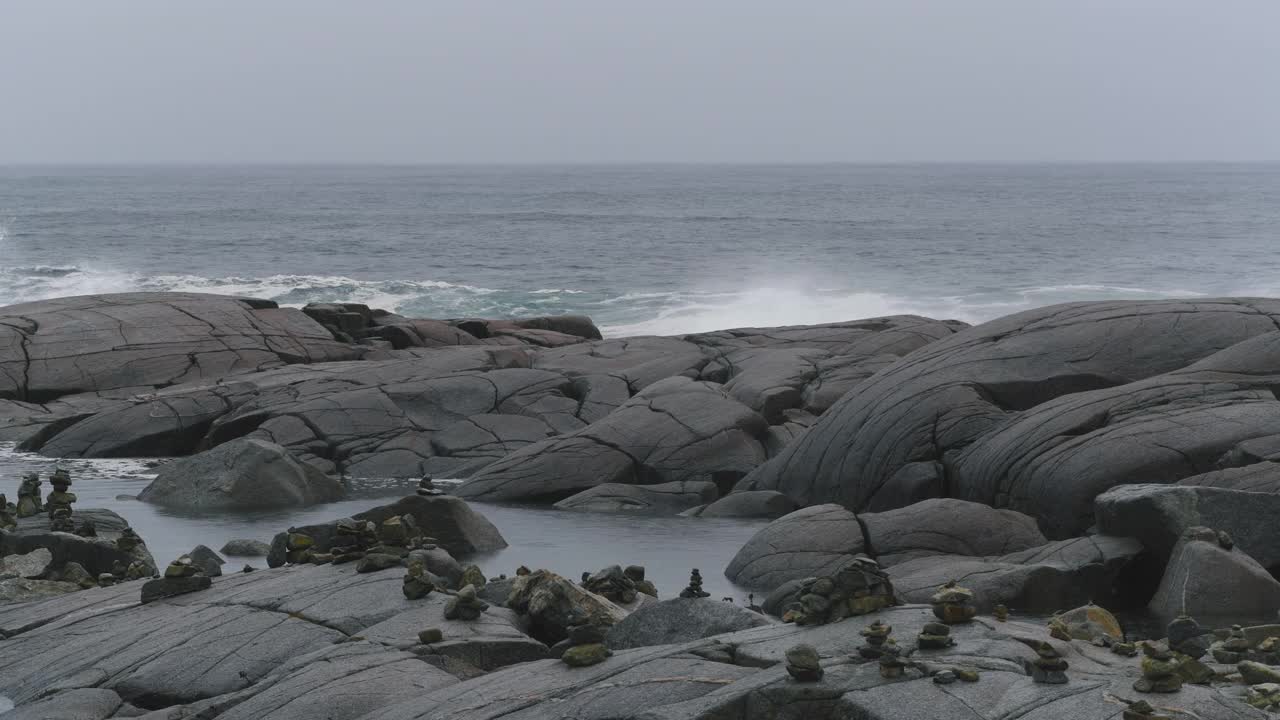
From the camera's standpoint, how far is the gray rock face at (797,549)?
12875 millimetres

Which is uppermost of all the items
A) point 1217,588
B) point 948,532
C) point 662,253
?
point 1217,588

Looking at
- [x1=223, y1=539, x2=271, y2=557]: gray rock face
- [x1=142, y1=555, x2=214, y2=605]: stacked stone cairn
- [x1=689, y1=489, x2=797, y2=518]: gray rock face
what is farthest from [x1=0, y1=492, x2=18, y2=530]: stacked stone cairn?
[x1=689, y1=489, x2=797, y2=518]: gray rock face

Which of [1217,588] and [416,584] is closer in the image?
[416,584]

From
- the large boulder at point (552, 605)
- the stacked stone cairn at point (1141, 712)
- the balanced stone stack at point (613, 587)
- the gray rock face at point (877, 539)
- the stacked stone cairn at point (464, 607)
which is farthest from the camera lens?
A: the gray rock face at point (877, 539)

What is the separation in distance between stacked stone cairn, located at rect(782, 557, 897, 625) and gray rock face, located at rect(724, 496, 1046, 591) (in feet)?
17.1

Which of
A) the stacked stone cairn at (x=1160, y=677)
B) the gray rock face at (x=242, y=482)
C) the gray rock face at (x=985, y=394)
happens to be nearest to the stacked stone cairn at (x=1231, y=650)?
the stacked stone cairn at (x=1160, y=677)

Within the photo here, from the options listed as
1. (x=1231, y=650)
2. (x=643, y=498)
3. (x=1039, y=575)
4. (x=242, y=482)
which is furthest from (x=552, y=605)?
(x=242, y=482)

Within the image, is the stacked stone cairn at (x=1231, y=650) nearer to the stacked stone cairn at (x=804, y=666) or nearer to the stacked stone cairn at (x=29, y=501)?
the stacked stone cairn at (x=804, y=666)

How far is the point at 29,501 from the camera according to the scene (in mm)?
13281

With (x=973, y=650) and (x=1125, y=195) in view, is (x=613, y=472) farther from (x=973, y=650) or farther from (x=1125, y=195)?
(x=1125, y=195)

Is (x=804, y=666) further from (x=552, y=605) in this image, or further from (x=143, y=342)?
(x=143, y=342)

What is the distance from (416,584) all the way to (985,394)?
8.96 m

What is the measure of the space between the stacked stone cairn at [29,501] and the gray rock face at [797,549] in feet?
21.4

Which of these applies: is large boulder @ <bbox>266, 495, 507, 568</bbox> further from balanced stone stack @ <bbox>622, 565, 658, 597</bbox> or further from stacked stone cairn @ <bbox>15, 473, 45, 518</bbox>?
balanced stone stack @ <bbox>622, 565, 658, 597</bbox>
